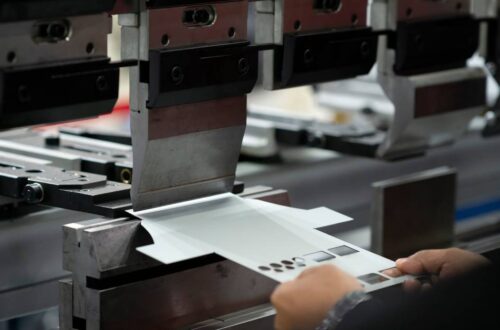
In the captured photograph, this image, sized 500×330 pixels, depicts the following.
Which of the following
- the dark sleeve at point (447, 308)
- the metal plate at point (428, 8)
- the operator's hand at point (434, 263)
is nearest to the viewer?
the dark sleeve at point (447, 308)

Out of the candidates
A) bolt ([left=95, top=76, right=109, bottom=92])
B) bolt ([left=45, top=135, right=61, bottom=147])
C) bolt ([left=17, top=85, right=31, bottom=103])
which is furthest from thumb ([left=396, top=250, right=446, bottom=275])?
bolt ([left=45, top=135, right=61, bottom=147])

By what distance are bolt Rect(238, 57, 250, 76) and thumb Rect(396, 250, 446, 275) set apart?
48 centimetres

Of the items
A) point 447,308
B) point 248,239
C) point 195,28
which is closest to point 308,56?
point 195,28

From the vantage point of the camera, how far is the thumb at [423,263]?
219 cm

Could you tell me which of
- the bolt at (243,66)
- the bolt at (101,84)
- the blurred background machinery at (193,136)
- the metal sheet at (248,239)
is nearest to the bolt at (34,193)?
the blurred background machinery at (193,136)

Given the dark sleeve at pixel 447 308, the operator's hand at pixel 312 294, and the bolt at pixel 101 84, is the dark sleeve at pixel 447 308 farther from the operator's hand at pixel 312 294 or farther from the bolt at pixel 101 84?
the bolt at pixel 101 84

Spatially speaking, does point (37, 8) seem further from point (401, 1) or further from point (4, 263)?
point (401, 1)

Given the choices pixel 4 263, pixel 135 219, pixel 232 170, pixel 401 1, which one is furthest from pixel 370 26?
pixel 4 263

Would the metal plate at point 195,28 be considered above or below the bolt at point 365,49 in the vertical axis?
above

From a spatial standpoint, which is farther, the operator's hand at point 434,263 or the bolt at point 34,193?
the bolt at point 34,193

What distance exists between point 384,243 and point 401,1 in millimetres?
681

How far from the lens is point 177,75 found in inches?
84.2

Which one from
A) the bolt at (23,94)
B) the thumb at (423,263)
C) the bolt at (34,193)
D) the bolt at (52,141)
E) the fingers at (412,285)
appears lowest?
the fingers at (412,285)

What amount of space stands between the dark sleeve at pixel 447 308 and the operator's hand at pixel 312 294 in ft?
0.34
